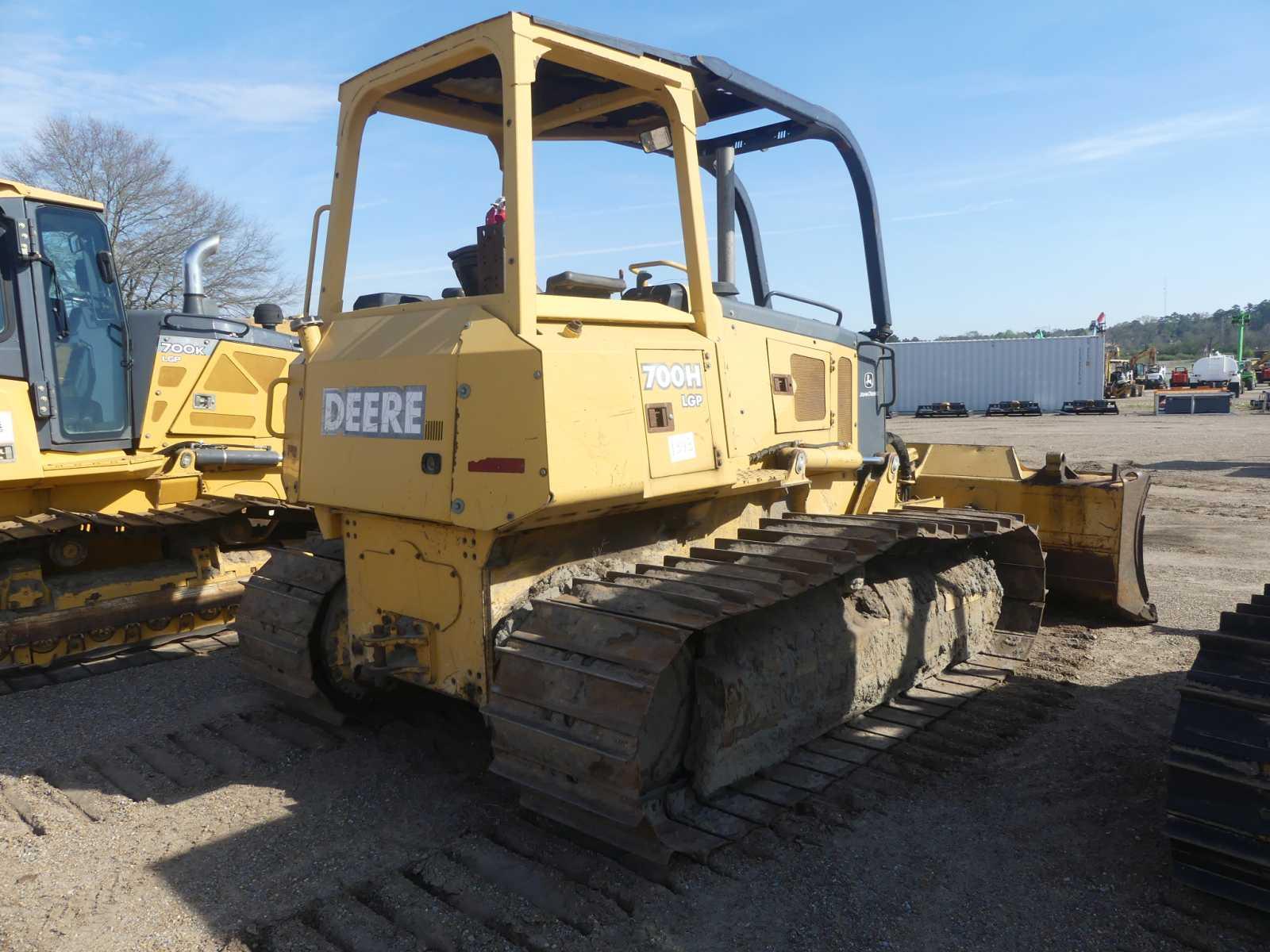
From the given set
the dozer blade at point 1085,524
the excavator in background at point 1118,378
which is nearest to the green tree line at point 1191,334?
the excavator in background at point 1118,378

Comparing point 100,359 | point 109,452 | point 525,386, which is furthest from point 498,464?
point 100,359

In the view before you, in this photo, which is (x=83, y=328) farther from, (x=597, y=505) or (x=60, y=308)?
(x=597, y=505)

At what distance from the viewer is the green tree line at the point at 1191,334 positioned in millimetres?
91075

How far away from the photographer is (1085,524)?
6816 millimetres

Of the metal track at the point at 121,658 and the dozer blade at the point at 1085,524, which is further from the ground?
the dozer blade at the point at 1085,524

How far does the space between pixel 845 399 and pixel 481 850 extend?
3.22 meters

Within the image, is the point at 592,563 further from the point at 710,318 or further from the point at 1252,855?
the point at 1252,855

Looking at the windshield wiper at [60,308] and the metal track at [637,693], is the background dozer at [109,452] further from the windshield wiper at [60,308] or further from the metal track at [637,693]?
the metal track at [637,693]

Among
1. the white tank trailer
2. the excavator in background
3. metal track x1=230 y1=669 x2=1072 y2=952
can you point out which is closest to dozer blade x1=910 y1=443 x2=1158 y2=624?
metal track x1=230 y1=669 x2=1072 y2=952

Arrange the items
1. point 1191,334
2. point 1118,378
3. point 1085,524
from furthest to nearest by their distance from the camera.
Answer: point 1191,334, point 1118,378, point 1085,524

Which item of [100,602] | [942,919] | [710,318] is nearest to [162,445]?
[100,602]

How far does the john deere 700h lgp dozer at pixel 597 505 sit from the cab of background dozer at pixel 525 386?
0.04 ft

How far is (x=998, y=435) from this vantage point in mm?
26078

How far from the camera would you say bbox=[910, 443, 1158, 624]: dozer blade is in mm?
6703
